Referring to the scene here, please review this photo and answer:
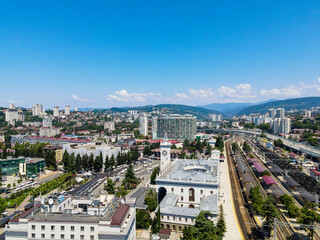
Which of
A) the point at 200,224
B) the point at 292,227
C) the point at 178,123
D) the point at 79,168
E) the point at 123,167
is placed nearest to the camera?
the point at 200,224

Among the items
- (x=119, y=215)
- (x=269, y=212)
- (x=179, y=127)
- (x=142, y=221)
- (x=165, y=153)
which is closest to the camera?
(x=119, y=215)

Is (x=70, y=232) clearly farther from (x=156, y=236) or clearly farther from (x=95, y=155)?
(x=95, y=155)

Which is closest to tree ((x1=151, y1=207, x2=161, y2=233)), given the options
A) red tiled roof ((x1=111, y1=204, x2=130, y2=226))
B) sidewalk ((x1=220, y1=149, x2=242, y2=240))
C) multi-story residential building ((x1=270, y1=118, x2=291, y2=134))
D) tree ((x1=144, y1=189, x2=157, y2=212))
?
red tiled roof ((x1=111, y1=204, x2=130, y2=226))

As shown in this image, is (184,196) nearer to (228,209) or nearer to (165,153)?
(228,209)

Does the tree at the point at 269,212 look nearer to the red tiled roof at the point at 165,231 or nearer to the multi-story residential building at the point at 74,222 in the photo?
the red tiled roof at the point at 165,231

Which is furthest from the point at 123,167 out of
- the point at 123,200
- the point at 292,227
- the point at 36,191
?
the point at 292,227

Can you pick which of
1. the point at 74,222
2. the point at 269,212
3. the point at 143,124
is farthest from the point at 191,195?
the point at 143,124
